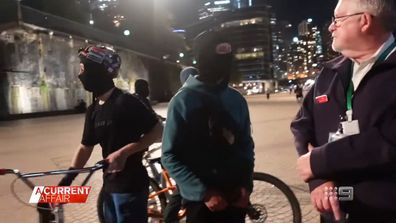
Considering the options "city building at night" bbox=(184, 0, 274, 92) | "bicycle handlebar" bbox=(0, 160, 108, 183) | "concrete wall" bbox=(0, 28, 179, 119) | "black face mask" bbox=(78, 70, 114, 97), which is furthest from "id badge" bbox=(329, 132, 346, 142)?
"city building at night" bbox=(184, 0, 274, 92)

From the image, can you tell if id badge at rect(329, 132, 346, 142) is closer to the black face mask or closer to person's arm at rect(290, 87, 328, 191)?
person's arm at rect(290, 87, 328, 191)

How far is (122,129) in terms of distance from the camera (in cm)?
326

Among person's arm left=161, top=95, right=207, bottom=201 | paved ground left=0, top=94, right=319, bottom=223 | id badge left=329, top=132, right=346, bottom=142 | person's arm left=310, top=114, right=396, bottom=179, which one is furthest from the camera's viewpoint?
paved ground left=0, top=94, right=319, bottom=223

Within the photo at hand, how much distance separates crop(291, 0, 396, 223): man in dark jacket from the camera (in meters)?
1.79

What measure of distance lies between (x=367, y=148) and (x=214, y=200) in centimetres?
99

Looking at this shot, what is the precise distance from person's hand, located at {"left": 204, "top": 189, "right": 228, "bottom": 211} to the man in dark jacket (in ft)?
2.01

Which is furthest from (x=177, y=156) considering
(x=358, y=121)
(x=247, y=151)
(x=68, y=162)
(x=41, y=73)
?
(x=41, y=73)

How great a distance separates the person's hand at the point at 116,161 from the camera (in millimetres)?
3111

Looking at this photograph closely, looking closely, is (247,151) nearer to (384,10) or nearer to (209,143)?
(209,143)

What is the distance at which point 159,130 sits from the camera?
11.3 ft

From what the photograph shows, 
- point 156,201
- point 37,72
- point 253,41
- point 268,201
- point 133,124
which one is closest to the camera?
point 133,124

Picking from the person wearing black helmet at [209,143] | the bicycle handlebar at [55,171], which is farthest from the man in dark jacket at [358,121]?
the bicycle handlebar at [55,171]

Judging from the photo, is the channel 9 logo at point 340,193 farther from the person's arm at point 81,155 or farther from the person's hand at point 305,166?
the person's arm at point 81,155

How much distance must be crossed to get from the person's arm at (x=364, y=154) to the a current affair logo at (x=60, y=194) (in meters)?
1.45
